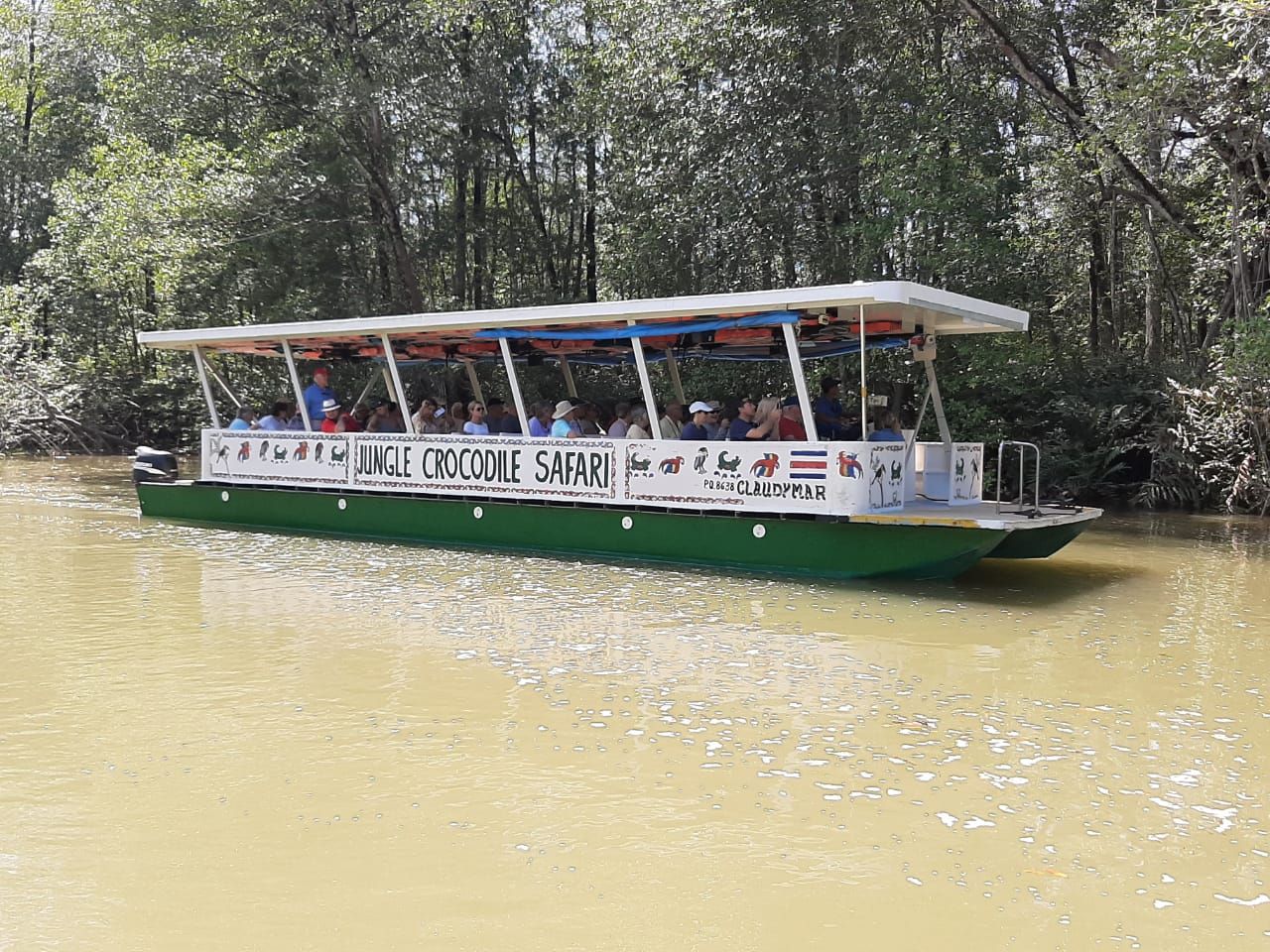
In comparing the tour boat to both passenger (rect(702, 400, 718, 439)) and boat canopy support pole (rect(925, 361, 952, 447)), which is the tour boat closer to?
boat canopy support pole (rect(925, 361, 952, 447))

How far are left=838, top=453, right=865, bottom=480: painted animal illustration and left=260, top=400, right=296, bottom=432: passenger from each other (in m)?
7.99

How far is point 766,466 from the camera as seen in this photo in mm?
10336

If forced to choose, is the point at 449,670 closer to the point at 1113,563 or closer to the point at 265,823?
the point at 265,823

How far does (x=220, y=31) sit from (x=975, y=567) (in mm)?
19509

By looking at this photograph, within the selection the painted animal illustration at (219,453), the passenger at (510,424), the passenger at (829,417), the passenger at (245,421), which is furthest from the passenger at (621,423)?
the painted animal illustration at (219,453)

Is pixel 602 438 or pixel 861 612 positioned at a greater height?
pixel 602 438

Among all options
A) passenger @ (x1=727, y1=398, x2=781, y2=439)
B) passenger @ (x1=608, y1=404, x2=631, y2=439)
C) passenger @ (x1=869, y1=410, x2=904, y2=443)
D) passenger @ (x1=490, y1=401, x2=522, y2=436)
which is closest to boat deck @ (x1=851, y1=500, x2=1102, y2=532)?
passenger @ (x1=869, y1=410, x2=904, y2=443)

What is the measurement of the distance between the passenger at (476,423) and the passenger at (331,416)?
6.01ft

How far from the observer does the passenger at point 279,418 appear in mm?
14281

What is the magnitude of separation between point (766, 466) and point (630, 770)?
5511mm

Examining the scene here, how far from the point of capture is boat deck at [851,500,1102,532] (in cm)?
928

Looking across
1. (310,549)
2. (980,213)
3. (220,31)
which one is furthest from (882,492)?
(220,31)

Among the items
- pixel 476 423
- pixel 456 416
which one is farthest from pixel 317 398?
pixel 476 423

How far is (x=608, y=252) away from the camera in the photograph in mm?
26250
